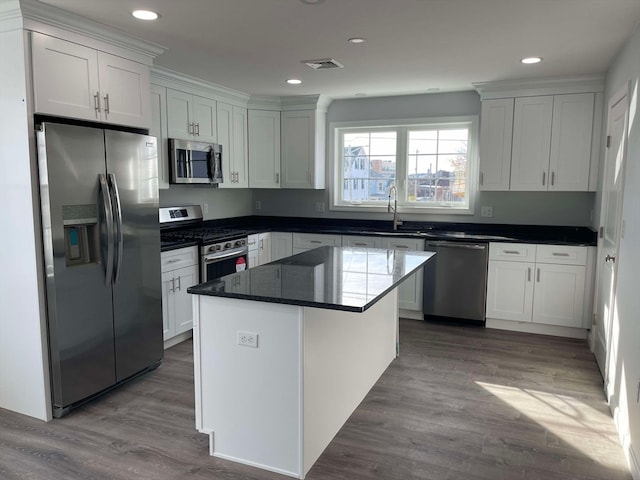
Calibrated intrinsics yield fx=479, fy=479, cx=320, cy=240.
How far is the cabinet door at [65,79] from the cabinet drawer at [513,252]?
3.58m

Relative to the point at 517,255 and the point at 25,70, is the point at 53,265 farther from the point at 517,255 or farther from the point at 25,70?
the point at 517,255

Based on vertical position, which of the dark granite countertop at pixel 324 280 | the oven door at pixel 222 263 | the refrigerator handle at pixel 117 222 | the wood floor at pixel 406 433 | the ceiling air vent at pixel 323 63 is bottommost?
the wood floor at pixel 406 433

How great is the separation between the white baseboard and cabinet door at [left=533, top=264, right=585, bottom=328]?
3.2 inches

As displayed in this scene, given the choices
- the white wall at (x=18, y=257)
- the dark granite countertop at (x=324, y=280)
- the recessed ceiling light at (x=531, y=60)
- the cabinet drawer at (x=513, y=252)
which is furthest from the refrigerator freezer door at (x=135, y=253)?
the cabinet drawer at (x=513, y=252)

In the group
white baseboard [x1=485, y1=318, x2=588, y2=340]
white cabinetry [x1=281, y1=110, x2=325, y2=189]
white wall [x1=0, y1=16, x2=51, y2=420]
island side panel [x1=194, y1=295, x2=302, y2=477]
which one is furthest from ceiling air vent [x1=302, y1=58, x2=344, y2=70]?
white baseboard [x1=485, y1=318, x2=588, y2=340]

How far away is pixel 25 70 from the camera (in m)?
2.65

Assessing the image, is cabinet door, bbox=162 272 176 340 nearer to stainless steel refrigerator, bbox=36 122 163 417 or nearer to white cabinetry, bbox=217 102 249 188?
stainless steel refrigerator, bbox=36 122 163 417

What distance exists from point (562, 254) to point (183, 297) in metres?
3.43

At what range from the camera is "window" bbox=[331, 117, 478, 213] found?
17.3 feet

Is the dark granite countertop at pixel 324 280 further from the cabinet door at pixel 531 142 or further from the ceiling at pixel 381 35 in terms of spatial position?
the cabinet door at pixel 531 142

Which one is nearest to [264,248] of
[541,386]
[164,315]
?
[164,315]

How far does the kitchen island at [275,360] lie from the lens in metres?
2.24

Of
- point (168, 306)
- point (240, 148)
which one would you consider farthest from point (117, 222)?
point (240, 148)

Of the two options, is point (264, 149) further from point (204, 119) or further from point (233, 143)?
point (204, 119)
